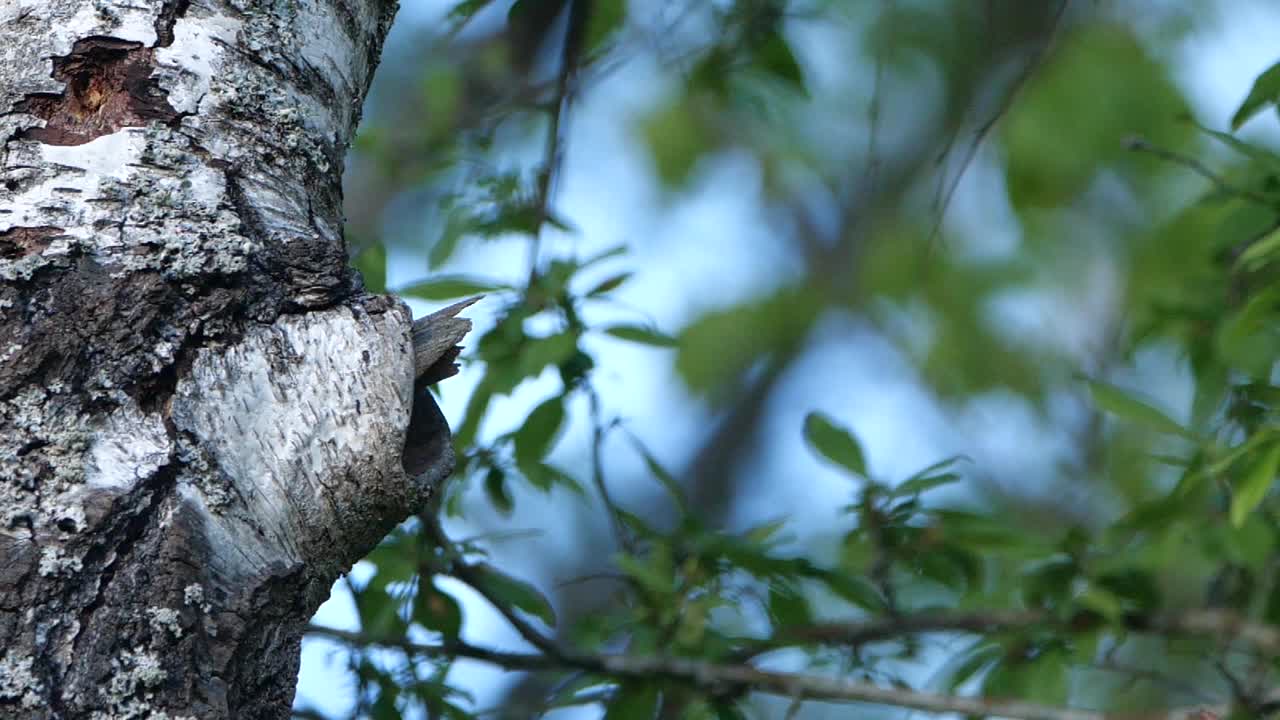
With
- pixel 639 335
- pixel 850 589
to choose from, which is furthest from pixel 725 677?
pixel 639 335

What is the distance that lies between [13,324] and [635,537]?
115cm

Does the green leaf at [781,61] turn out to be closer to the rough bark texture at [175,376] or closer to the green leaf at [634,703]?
the green leaf at [634,703]

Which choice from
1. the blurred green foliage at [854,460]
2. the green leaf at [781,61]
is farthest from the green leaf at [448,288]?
the green leaf at [781,61]

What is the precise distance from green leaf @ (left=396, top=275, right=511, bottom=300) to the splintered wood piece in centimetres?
61

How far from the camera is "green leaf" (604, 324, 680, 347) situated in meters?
1.62

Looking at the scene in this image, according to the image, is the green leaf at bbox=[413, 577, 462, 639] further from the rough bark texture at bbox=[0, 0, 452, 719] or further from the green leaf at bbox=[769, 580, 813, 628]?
the rough bark texture at bbox=[0, 0, 452, 719]

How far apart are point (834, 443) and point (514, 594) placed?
1.81 feet

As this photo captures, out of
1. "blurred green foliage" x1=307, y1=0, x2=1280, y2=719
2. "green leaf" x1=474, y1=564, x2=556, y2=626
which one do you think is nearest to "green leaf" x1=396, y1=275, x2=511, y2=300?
"blurred green foliage" x1=307, y1=0, x2=1280, y2=719

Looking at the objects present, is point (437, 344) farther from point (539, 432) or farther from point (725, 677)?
point (725, 677)

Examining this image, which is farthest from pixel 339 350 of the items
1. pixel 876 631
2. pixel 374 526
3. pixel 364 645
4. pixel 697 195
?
pixel 697 195

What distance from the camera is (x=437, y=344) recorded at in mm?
988

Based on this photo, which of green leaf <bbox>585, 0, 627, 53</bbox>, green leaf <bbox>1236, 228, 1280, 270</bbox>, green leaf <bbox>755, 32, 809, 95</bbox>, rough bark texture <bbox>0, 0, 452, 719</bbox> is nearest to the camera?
rough bark texture <bbox>0, 0, 452, 719</bbox>

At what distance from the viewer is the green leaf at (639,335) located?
1.62 m

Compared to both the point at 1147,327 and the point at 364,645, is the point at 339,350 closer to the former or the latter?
the point at 364,645
